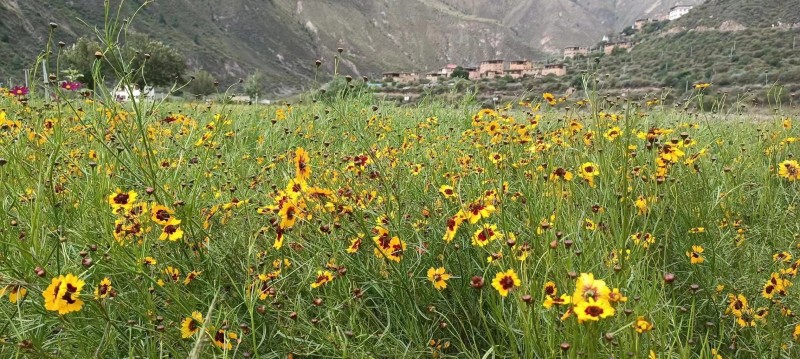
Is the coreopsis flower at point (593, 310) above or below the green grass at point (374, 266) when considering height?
above

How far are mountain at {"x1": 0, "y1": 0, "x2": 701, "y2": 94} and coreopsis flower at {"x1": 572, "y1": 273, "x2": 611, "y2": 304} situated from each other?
4.40 feet

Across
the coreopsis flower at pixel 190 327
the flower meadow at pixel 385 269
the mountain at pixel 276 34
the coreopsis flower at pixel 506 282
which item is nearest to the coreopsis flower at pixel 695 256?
the flower meadow at pixel 385 269

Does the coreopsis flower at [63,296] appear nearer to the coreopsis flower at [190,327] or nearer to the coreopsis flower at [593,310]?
the coreopsis flower at [190,327]

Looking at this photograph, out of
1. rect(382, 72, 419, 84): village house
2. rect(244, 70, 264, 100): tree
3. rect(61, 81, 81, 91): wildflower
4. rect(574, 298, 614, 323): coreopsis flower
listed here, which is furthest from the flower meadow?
rect(382, 72, 419, 84): village house

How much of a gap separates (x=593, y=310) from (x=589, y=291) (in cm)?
4

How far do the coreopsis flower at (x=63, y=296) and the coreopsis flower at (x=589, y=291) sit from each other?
0.88m

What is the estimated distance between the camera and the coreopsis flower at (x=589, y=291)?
2.63 ft

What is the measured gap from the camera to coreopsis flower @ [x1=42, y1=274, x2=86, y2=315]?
3.02 feet

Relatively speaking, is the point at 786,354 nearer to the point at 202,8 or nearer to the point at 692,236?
the point at 692,236

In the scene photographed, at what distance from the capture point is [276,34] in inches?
4764

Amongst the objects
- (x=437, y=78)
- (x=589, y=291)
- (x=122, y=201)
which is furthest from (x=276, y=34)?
(x=589, y=291)

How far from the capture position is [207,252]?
1.60 m

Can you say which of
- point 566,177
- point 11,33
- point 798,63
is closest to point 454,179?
point 566,177

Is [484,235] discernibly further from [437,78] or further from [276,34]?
[276,34]
